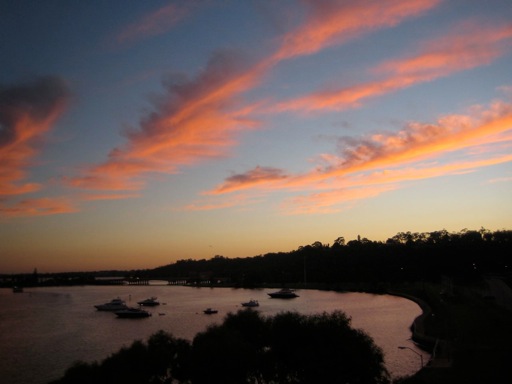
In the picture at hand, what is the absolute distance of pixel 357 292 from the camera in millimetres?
153250

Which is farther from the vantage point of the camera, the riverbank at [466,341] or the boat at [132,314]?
the boat at [132,314]

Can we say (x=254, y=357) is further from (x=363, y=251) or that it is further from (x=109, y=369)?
(x=363, y=251)

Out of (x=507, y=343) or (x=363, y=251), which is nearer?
(x=507, y=343)

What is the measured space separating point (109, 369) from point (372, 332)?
47.0 metres

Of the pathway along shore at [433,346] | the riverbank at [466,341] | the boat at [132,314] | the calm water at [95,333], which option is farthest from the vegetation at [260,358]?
the boat at [132,314]

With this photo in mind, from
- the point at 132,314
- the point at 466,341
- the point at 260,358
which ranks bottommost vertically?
the point at 132,314

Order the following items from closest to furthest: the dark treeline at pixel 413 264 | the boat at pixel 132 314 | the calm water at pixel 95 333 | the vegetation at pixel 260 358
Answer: the vegetation at pixel 260 358 → the calm water at pixel 95 333 → the boat at pixel 132 314 → the dark treeline at pixel 413 264

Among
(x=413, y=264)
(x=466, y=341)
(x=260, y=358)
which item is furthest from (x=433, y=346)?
(x=413, y=264)

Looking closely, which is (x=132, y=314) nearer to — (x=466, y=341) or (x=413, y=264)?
(x=466, y=341)

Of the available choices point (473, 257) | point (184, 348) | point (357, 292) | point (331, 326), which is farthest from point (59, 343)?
point (473, 257)

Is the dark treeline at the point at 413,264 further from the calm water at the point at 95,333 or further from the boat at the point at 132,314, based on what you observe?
the boat at the point at 132,314

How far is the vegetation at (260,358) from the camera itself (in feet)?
89.1

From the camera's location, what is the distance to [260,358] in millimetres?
30969

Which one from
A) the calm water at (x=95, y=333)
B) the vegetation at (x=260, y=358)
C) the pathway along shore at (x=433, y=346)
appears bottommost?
the calm water at (x=95, y=333)
